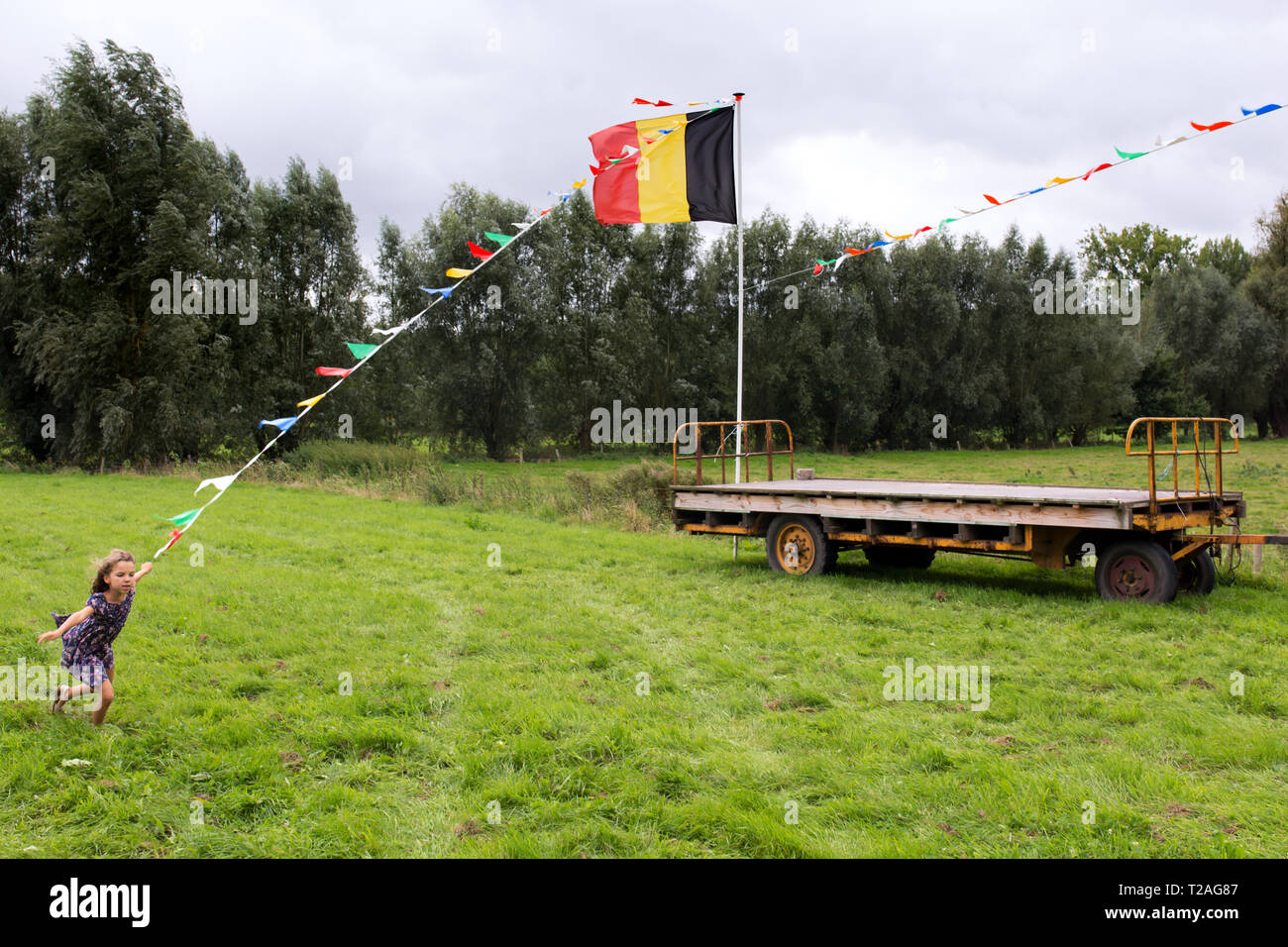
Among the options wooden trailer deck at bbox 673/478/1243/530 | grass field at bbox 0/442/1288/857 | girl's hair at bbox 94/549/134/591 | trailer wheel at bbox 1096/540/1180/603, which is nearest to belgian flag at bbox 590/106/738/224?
wooden trailer deck at bbox 673/478/1243/530

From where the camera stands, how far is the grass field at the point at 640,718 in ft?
14.8

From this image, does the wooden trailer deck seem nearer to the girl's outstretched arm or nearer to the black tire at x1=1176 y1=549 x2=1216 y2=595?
the black tire at x1=1176 y1=549 x2=1216 y2=595

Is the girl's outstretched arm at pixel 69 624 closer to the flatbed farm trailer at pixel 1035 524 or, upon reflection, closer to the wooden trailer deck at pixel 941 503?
the flatbed farm trailer at pixel 1035 524

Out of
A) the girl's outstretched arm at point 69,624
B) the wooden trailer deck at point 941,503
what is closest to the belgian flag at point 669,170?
the wooden trailer deck at point 941,503

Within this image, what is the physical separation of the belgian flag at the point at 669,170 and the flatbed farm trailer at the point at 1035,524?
563cm

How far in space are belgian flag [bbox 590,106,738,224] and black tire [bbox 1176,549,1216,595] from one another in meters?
9.29

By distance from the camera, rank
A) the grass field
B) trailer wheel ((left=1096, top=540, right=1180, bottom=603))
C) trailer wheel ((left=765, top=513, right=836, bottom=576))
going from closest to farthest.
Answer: the grass field → trailer wheel ((left=1096, top=540, right=1180, bottom=603)) → trailer wheel ((left=765, top=513, right=836, bottom=576))

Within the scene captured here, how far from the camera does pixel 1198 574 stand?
33.7 feet

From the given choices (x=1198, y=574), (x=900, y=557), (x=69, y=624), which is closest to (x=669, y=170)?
(x=900, y=557)

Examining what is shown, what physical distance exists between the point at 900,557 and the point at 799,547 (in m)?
1.71

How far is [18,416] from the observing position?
34344 millimetres

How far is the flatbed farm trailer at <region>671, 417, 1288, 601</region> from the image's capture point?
9516mm
